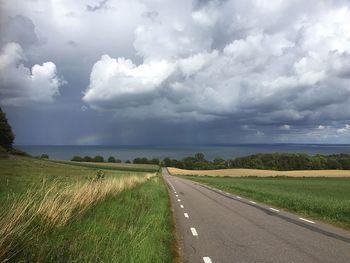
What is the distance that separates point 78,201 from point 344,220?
32.5 feet

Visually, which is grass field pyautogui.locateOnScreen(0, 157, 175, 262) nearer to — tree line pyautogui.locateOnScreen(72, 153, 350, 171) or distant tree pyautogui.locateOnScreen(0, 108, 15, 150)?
distant tree pyautogui.locateOnScreen(0, 108, 15, 150)

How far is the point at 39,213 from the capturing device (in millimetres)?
8898

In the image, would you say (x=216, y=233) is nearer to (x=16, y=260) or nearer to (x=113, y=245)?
(x=113, y=245)

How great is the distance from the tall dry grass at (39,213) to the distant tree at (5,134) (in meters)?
75.1

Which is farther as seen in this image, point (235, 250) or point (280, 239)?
point (280, 239)

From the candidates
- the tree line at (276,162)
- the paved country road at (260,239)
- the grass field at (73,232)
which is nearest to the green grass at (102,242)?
the grass field at (73,232)

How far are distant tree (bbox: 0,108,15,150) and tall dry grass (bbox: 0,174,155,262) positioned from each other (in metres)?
75.1

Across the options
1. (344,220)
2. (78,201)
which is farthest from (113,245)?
(344,220)

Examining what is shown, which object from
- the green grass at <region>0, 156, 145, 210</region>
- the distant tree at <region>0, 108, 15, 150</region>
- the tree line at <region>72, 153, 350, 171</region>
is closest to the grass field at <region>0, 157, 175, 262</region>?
the green grass at <region>0, 156, 145, 210</region>

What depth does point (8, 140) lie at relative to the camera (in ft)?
296

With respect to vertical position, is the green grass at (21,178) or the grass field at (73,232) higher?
the green grass at (21,178)

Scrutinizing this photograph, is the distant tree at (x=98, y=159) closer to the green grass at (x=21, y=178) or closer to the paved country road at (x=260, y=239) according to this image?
the green grass at (x=21, y=178)

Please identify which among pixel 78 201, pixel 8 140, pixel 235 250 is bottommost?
pixel 235 250

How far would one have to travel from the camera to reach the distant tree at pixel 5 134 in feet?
277
